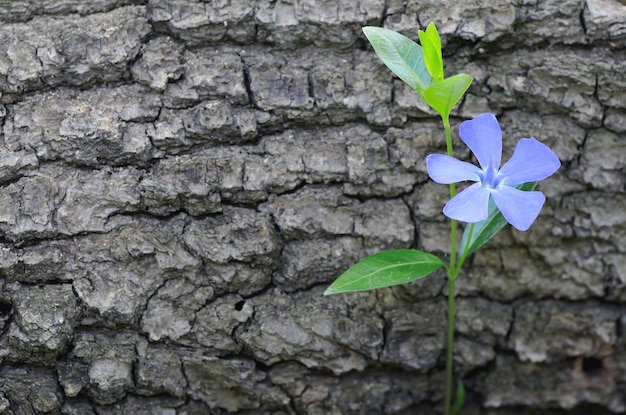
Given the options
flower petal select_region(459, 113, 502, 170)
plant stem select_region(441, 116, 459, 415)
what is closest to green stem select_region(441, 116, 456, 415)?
plant stem select_region(441, 116, 459, 415)

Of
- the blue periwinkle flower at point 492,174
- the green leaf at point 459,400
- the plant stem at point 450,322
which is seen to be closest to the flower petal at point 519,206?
the blue periwinkle flower at point 492,174

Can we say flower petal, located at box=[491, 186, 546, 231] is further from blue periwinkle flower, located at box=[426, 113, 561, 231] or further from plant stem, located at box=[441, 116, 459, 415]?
plant stem, located at box=[441, 116, 459, 415]

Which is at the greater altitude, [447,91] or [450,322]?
[447,91]

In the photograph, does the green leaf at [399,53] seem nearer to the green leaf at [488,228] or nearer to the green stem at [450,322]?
the green stem at [450,322]

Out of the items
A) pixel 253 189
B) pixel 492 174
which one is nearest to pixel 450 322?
pixel 492 174

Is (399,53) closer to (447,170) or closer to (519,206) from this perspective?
(447,170)

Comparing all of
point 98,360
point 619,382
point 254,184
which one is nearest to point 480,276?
point 619,382
